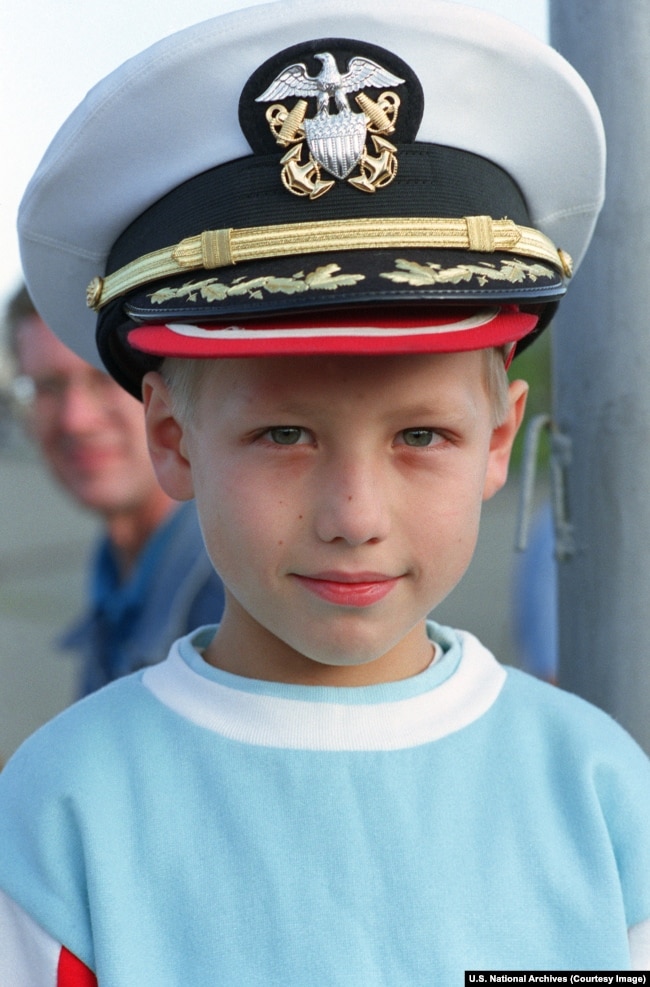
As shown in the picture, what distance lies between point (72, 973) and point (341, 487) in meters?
0.67

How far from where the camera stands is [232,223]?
1.51m

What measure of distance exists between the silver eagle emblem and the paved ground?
4.32 m

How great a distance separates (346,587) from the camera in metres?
1.48

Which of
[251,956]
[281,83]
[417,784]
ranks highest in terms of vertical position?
[281,83]

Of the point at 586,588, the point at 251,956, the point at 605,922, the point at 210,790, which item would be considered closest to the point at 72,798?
the point at 210,790

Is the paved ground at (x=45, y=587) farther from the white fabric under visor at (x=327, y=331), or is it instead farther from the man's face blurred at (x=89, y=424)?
the white fabric under visor at (x=327, y=331)

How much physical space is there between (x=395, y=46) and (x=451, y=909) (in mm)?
1073

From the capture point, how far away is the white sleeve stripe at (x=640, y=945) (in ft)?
5.18

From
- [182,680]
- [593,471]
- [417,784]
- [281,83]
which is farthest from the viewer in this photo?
[593,471]

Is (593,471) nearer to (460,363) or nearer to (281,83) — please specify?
(460,363)

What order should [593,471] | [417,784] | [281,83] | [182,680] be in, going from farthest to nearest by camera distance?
[593,471]
[182,680]
[417,784]
[281,83]

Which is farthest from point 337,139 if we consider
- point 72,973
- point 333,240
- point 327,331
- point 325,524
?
point 72,973

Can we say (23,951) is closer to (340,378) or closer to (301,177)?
(340,378)
